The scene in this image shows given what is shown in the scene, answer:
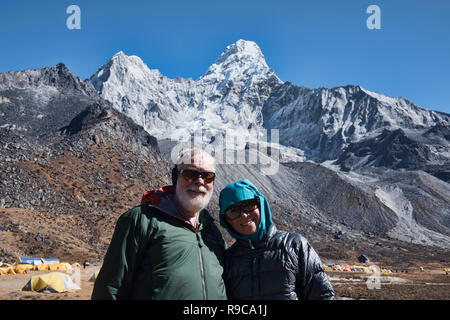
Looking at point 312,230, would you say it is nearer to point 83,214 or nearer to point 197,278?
point 83,214

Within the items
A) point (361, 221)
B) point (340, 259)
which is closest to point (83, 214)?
point (340, 259)

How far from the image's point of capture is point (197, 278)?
147 inches

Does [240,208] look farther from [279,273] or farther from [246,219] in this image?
[279,273]

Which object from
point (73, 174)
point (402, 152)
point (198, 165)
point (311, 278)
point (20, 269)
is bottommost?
point (20, 269)

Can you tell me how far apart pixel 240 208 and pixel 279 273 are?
842mm

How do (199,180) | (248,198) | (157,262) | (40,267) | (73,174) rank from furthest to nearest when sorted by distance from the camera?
1. (73,174)
2. (40,267)
3. (199,180)
4. (248,198)
5. (157,262)

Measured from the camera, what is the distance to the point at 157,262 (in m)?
3.69

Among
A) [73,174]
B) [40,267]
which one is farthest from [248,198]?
[73,174]

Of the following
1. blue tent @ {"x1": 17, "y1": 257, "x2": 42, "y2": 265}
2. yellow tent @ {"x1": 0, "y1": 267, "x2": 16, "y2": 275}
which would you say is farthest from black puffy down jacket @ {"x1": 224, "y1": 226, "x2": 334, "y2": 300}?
blue tent @ {"x1": 17, "y1": 257, "x2": 42, "y2": 265}

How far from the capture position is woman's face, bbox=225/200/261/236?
4.09 metres

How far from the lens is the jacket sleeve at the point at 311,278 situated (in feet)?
12.5
